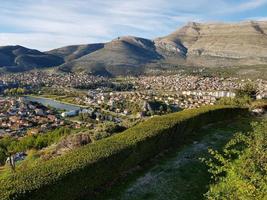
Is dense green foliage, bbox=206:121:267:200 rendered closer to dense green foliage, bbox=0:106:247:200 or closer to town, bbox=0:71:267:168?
dense green foliage, bbox=0:106:247:200

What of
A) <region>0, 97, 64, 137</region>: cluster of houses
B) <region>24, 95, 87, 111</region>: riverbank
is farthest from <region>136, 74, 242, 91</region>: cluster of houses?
<region>0, 97, 64, 137</region>: cluster of houses

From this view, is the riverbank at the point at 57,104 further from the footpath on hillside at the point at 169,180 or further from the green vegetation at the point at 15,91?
the footpath on hillside at the point at 169,180

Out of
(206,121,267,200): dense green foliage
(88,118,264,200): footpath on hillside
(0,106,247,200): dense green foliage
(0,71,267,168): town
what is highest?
(206,121,267,200): dense green foliage

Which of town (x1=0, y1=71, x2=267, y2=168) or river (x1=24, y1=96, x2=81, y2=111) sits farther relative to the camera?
river (x1=24, y1=96, x2=81, y2=111)

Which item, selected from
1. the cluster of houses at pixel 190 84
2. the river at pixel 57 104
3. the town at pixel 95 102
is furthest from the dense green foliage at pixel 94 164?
the cluster of houses at pixel 190 84

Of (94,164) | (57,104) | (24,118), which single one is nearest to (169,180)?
(94,164)

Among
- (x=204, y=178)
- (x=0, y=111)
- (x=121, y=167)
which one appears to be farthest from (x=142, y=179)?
(x=0, y=111)
